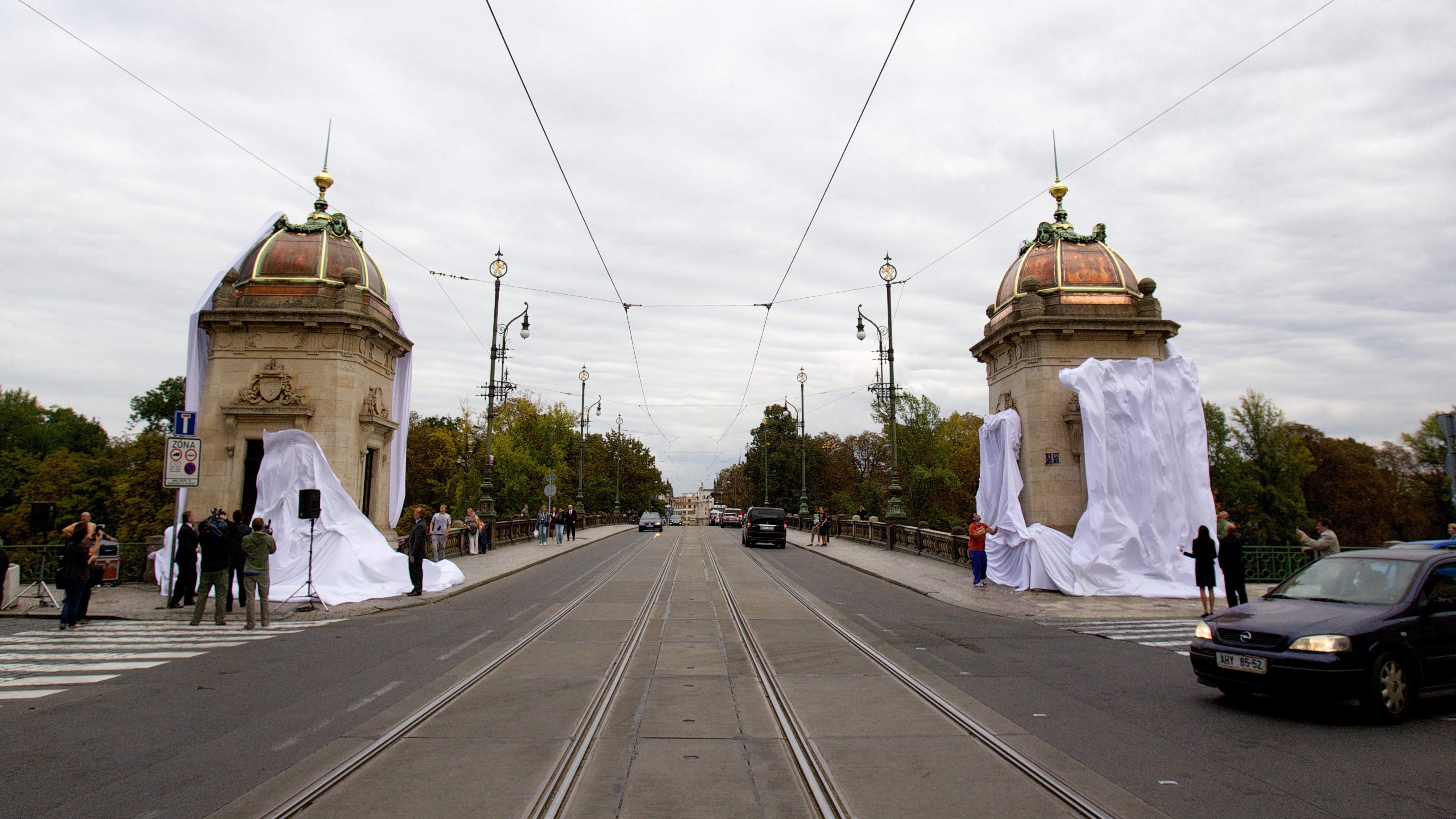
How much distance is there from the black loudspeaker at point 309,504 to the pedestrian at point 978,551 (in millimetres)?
13183

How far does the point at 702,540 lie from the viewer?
40219 millimetres

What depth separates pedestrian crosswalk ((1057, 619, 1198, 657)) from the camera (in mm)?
10852

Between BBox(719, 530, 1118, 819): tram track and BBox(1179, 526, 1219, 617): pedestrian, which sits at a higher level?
BBox(1179, 526, 1219, 617): pedestrian

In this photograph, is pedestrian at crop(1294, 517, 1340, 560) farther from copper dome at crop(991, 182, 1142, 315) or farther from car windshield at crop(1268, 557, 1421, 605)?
copper dome at crop(991, 182, 1142, 315)

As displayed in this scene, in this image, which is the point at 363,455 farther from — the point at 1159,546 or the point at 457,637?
the point at 1159,546

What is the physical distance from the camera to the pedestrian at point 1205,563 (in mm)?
12945

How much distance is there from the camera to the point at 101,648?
10.2 m

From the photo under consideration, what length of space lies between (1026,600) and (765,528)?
19.8 metres

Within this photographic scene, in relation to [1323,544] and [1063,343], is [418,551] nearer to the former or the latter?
[1063,343]

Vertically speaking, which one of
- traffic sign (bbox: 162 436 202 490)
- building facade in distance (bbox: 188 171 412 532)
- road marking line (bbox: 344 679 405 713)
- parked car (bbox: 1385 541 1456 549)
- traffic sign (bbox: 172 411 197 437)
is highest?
building facade in distance (bbox: 188 171 412 532)

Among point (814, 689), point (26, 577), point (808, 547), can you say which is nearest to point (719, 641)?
point (814, 689)

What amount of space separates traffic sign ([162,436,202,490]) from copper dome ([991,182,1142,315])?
18133 mm

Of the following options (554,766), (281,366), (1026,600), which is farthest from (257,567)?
(1026,600)

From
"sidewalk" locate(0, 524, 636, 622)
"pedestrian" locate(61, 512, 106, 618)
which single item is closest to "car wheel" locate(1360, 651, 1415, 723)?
"sidewalk" locate(0, 524, 636, 622)
